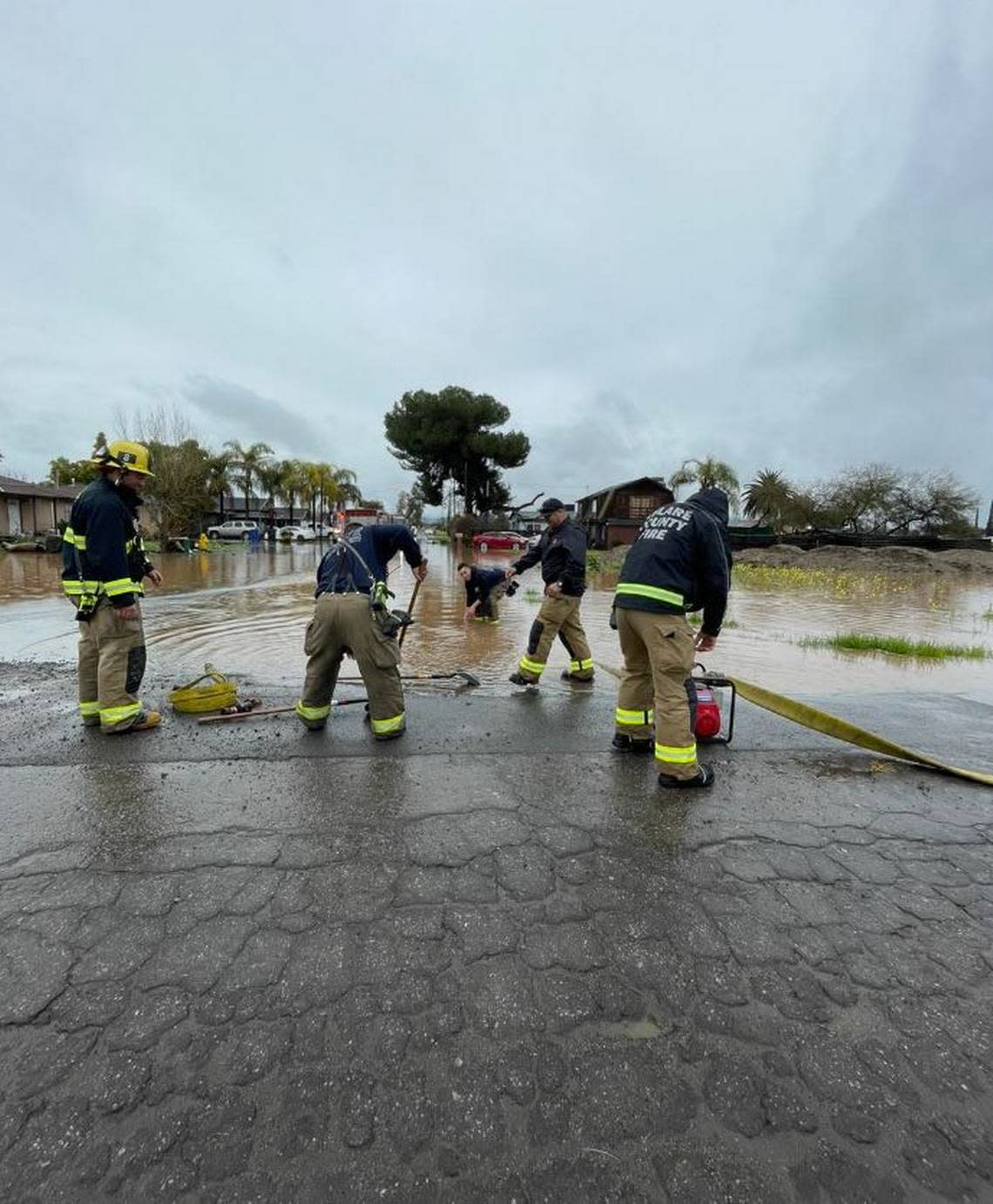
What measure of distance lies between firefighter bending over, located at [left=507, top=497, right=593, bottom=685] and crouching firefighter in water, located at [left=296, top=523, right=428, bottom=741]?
167 centimetres

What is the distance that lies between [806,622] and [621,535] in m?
40.6

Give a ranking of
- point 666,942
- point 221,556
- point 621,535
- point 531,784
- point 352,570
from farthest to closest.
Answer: point 621,535, point 221,556, point 352,570, point 531,784, point 666,942

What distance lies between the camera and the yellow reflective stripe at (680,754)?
3.41 m

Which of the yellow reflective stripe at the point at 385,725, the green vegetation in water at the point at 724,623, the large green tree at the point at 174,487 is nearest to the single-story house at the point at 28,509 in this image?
the large green tree at the point at 174,487

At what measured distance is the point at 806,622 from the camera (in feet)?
37.4

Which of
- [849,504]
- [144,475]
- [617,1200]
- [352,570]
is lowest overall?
[617,1200]

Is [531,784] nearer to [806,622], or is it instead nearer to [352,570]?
[352,570]

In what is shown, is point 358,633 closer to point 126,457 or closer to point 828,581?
point 126,457

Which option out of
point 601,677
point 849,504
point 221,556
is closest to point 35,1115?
point 601,677

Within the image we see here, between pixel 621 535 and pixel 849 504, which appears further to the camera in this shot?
pixel 621 535

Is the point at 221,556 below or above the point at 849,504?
below

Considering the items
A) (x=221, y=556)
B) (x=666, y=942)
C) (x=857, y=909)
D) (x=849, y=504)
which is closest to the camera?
(x=666, y=942)

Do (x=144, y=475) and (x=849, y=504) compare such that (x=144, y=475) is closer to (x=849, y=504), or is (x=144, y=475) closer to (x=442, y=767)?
(x=442, y=767)

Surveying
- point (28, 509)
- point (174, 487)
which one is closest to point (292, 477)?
point (28, 509)
